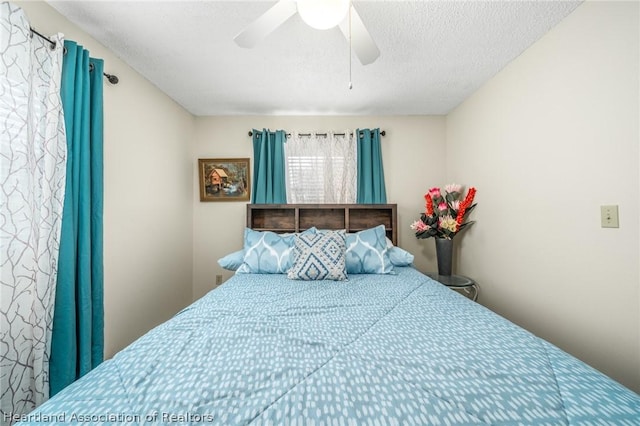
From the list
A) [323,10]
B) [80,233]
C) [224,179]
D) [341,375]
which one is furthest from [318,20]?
[224,179]

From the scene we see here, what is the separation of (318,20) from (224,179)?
2.23m

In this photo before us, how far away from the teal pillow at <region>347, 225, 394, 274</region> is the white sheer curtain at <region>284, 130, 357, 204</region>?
773mm

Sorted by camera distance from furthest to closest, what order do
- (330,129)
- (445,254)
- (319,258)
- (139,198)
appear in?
(330,129), (445,254), (139,198), (319,258)

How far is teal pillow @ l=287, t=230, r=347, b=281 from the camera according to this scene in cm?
198

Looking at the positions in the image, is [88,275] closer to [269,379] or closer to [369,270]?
[269,379]

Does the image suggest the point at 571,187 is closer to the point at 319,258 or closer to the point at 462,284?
the point at 462,284

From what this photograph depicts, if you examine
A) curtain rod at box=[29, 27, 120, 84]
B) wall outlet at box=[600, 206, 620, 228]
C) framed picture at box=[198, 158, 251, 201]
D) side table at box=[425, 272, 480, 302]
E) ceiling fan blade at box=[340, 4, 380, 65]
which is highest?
curtain rod at box=[29, 27, 120, 84]

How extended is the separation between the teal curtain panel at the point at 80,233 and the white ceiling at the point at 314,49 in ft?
1.26

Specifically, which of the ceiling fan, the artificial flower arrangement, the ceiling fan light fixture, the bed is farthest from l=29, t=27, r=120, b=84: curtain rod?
the artificial flower arrangement

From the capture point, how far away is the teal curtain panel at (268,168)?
2898 millimetres

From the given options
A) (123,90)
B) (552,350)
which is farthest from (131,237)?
(552,350)

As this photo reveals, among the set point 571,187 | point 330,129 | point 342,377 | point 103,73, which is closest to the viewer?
point 342,377

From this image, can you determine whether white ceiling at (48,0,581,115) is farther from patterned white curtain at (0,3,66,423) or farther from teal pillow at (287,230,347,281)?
teal pillow at (287,230,347,281)

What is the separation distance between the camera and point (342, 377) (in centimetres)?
75
